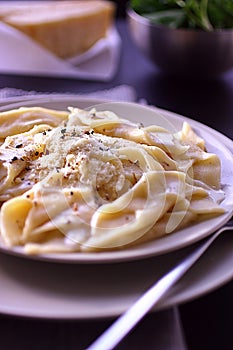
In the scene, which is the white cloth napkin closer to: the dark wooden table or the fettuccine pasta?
the dark wooden table

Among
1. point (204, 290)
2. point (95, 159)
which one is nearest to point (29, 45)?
point (95, 159)

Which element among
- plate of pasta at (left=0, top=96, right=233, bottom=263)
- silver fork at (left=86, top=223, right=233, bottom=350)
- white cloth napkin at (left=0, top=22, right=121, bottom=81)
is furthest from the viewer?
white cloth napkin at (left=0, top=22, right=121, bottom=81)

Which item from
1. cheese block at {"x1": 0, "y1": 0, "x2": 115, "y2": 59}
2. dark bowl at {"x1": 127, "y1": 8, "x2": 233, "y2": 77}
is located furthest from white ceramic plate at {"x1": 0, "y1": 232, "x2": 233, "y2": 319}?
cheese block at {"x1": 0, "y1": 0, "x2": 115, "y2": 59}

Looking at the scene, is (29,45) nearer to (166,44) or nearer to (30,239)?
(166,44)

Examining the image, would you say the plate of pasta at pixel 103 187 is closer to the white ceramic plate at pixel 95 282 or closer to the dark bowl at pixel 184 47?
the white ceramic plate at pixel 95 282

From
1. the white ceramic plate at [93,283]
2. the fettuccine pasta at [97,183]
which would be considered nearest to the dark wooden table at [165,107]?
the white ceramic plate at [93,283]

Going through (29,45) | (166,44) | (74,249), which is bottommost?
(29,45)

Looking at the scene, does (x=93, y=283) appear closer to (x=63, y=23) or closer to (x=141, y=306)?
(x=141, y=306)
